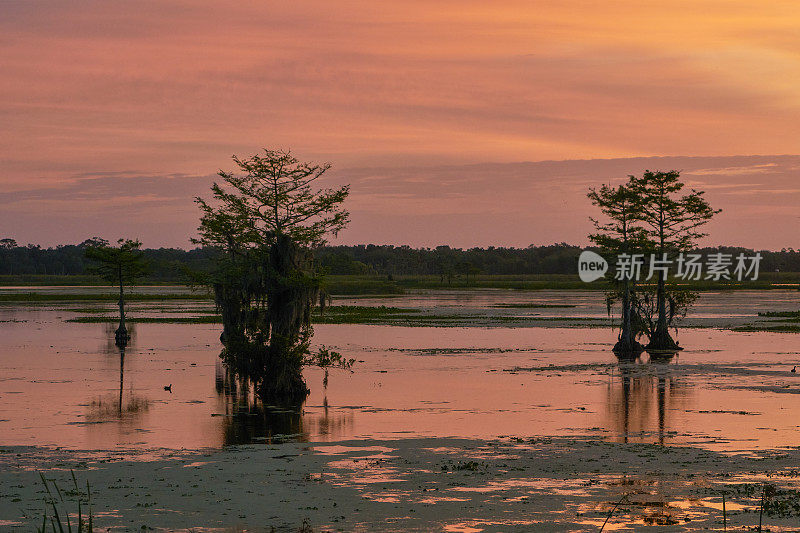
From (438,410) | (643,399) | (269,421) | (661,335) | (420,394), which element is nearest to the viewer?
(269,421)

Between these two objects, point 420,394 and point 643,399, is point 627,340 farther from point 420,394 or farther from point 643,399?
point 420,394

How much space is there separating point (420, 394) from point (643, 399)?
8310mm

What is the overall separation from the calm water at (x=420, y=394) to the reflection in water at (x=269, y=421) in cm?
8

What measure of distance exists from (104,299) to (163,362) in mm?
100241

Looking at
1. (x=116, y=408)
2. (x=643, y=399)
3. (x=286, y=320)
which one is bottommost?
(x=116, y=408)

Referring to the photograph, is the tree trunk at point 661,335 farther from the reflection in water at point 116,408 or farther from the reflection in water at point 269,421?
the reflection in water at point 116,408

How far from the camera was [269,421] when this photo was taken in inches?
1212

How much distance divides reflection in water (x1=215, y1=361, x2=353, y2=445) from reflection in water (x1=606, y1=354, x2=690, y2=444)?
8.43 m

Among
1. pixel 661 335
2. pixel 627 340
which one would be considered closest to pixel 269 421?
pixel 627 340

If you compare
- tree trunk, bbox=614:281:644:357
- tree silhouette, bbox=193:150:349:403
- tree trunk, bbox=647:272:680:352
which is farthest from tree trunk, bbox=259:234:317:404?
tree trunk, bbox=647:272:680:352

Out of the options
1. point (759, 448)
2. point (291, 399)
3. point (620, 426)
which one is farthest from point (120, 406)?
point (759, 448)

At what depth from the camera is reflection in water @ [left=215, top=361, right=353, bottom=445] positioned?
2774 centimetres

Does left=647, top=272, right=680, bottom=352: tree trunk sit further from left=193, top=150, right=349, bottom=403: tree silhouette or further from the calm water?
left=193, top=150, right=349, bottom=403: tree silhouette

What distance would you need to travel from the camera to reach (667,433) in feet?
92.2
